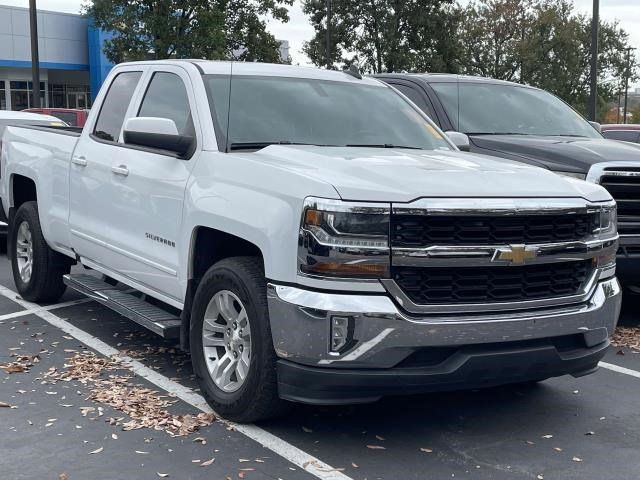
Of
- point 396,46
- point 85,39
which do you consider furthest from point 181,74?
point 85,39

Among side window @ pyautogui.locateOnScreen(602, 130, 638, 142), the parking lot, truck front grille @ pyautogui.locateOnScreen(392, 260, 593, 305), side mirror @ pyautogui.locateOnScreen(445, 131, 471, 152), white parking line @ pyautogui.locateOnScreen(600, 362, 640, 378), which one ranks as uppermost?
side mirror @ pyautogui.locateOnScreen(445, 131, 471, 152)

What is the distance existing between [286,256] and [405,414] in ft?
4.57

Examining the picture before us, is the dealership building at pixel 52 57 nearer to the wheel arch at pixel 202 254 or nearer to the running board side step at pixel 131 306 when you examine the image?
the running board side step at pixel 131 306

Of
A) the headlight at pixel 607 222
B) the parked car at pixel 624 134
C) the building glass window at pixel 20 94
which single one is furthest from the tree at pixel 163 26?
the headlight at pixel 607 222

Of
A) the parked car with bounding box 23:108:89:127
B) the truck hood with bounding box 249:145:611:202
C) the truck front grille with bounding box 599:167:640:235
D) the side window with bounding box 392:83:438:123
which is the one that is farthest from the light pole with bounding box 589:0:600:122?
the truck hood with bounding box 249:145:611:202

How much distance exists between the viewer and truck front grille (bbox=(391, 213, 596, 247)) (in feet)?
13.5

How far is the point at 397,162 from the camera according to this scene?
4.79 meters

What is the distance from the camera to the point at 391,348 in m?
4.09

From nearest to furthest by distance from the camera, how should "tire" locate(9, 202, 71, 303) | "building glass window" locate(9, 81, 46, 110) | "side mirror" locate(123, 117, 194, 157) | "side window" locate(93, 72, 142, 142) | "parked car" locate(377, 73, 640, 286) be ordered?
"side mirror" locate(123, 117, 194, 157)
"side window" locate(93, 72, 142, 142)
"parked car" locate(377, 73, 640, 286)
"tire" locate(9, 202, 71, 303)
"building glass window" locate(9, 81, 46, 110)

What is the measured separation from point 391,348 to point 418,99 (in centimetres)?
508

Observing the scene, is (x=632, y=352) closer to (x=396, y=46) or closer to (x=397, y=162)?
(x=397, y=162)

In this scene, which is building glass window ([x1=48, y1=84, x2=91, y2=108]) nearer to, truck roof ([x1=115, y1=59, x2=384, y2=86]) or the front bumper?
truck roof ([x1=115, y1=59, x2=384, y2=86])

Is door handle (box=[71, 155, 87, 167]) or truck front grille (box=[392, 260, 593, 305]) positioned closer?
truck front grille (box=[392, 260, 593, 305])

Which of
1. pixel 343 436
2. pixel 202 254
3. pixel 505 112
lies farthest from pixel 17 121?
pixel 343 436
